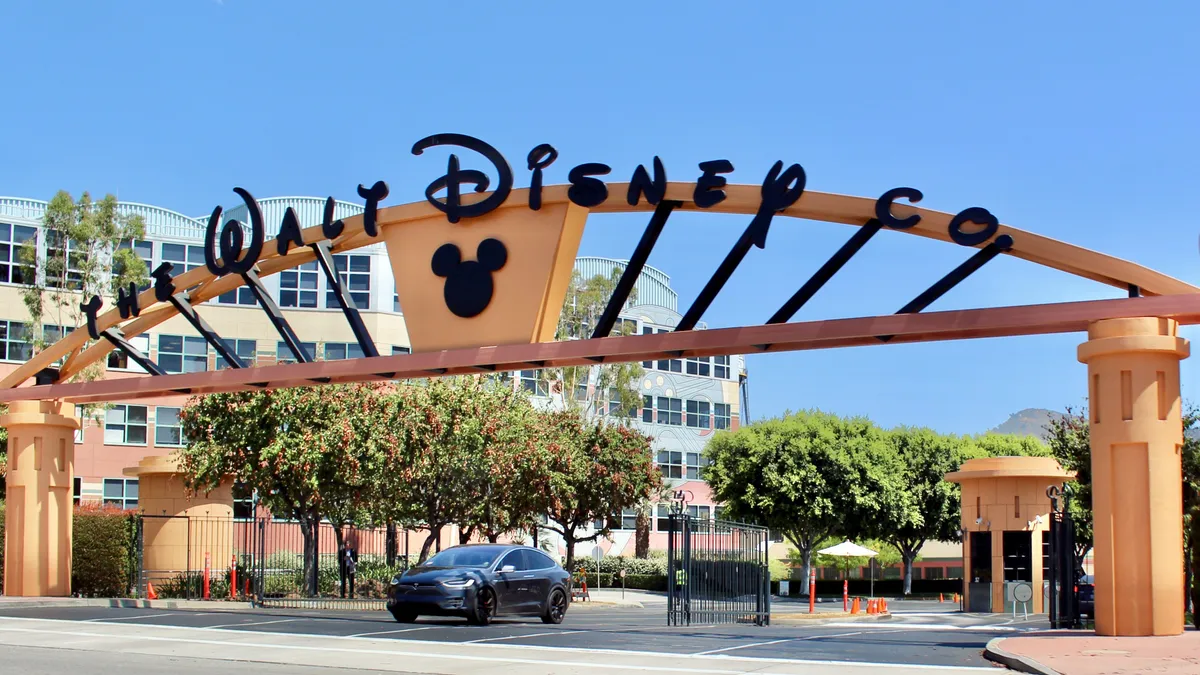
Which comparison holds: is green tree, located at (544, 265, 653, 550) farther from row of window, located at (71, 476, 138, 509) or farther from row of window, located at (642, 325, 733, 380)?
row of window, located at (71, 476, 138, 509)

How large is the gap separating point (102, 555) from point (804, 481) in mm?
35379

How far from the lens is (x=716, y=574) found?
2502cm

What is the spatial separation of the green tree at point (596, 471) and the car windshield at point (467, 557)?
21212mm

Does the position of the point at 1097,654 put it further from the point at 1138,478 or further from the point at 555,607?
the point at 555,607

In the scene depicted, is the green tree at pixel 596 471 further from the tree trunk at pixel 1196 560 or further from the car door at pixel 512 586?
the tree trunk at pixel 1196 560

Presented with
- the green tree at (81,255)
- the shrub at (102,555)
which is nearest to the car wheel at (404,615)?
Answer: the shrub at (102,555)

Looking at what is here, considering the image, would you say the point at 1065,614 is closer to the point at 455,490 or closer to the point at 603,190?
the point at 603,190

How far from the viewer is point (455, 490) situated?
129 ft

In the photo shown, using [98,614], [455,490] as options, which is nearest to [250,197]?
[98,614]

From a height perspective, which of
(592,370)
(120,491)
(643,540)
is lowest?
(643,540)

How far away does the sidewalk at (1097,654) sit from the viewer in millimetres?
13320

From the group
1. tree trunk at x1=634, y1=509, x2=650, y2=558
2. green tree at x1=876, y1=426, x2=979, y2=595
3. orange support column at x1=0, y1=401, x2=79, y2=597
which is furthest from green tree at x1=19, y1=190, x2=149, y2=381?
green tree at x1=876, y1=426, x2=979, y2=595

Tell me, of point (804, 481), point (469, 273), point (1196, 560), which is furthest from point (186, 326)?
point (1196, 560)

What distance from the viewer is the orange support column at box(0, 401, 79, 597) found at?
2644 cm
